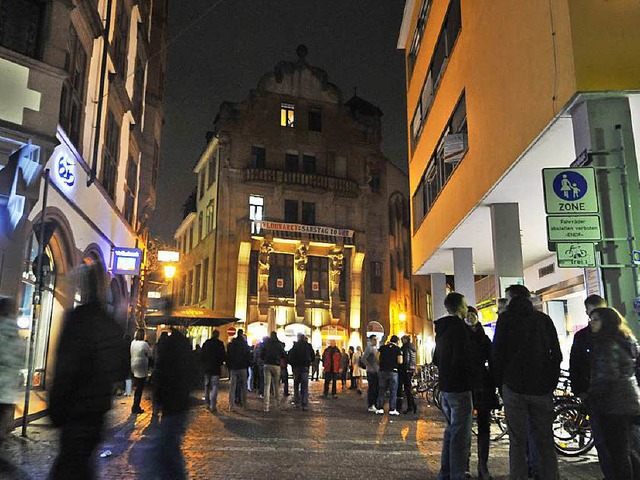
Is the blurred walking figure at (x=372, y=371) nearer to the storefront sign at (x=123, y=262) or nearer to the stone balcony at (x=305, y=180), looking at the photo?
the storefront sign at (x=123, y=262)

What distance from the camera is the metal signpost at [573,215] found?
7.02 meters

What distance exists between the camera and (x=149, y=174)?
25859mm

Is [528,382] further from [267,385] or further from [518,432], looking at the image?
[267,385]

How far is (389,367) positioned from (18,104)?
1024 centimetres

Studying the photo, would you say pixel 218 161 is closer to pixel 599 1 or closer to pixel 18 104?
pixel 18 104

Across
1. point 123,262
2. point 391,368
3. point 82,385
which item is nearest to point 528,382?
point 82,385

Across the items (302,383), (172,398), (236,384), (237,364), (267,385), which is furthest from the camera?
(302,383)

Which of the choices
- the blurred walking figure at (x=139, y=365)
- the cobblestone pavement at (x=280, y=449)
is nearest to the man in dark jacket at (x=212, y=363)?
the cobblestone pavement at (x=280, y=449)

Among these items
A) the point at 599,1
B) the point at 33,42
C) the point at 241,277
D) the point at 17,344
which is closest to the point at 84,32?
the point at 33,42

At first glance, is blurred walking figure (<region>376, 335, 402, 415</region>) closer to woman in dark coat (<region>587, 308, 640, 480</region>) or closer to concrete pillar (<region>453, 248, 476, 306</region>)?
concrete pillar (<region>453, 248, 476, 306</region>)

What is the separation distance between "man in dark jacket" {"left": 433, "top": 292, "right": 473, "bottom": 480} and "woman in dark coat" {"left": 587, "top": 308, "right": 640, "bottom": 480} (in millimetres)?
1229

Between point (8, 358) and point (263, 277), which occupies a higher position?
point (263, 277)

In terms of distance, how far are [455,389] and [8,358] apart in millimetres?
4584

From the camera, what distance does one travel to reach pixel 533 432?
18.8 feet
